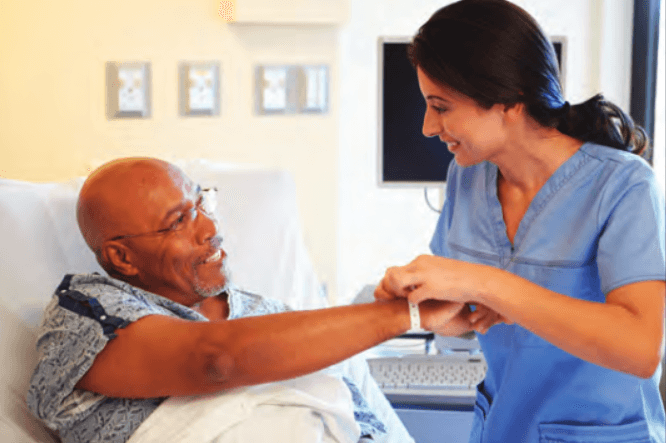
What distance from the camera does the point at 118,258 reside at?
1407 mm

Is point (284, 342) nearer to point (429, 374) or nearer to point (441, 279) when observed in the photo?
point (441, 279)

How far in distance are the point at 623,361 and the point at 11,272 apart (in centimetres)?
107

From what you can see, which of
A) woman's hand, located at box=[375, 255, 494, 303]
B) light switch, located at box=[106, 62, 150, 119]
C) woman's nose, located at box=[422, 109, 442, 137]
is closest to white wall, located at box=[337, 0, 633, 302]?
light switch, located at box=[106, 62, 150, 119]

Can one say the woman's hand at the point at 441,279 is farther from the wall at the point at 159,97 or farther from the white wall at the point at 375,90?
the white wall at the point at 375,90

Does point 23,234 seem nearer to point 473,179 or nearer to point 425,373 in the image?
point 473,179

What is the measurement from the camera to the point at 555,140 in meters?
1.43

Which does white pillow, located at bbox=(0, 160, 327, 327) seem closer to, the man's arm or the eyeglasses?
the eyeglasses

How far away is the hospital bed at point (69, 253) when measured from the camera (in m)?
1.34

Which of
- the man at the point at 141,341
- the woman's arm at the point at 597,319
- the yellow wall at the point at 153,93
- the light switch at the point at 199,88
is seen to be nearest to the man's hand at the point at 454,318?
the man at the point at 141,341

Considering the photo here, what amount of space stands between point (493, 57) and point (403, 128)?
105cm

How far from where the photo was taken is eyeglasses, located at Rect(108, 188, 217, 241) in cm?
139

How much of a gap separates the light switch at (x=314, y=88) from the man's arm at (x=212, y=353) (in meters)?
1.46

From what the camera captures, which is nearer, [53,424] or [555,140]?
[53,424]

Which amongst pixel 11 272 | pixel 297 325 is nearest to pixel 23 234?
pixel 11 272
